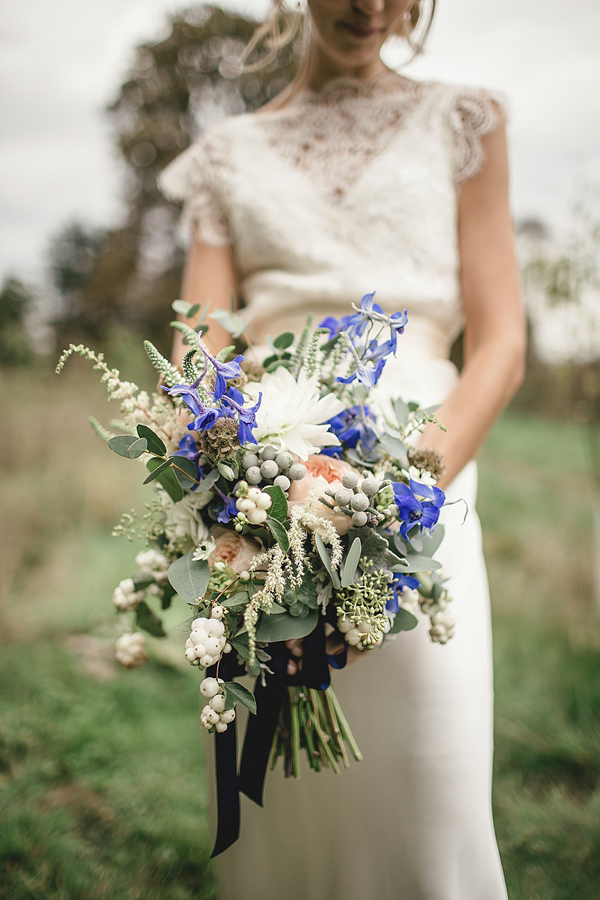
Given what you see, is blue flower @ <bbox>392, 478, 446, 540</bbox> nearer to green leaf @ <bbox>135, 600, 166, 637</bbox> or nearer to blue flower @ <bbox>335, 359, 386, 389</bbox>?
blue flower @ <bbox>335, 359, 386, 389</bbox>

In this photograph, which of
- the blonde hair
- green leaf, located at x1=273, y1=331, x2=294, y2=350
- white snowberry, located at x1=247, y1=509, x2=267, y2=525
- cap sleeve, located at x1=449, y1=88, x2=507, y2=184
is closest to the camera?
white snowberry, located at x1=247, y1=509, x2=267, y2=525

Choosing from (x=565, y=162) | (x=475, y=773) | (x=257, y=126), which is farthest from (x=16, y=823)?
(x=565, y=162)

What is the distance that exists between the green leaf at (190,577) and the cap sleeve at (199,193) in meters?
1.16

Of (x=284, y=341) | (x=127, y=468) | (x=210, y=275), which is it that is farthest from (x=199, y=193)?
(x=127, y=468)

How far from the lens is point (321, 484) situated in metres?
0.98

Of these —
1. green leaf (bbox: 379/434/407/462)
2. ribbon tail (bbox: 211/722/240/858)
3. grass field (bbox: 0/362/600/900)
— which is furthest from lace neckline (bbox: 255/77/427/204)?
grass field (bbox: 0/362/600/900)

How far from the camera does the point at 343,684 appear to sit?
4.72 ft

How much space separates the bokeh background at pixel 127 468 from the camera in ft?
7.78

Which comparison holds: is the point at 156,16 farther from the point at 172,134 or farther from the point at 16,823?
the point at 16,823

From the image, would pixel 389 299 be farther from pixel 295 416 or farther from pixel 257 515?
pixel 257 515

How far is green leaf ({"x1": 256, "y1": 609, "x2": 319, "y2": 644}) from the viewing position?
99cm

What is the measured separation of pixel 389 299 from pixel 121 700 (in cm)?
264

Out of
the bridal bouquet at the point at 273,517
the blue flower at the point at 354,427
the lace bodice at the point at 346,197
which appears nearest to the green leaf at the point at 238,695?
the bridal bouquet at the point at 273,517

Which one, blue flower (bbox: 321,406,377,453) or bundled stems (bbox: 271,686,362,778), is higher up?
blue flower (bbox: 321,406,377,453)
